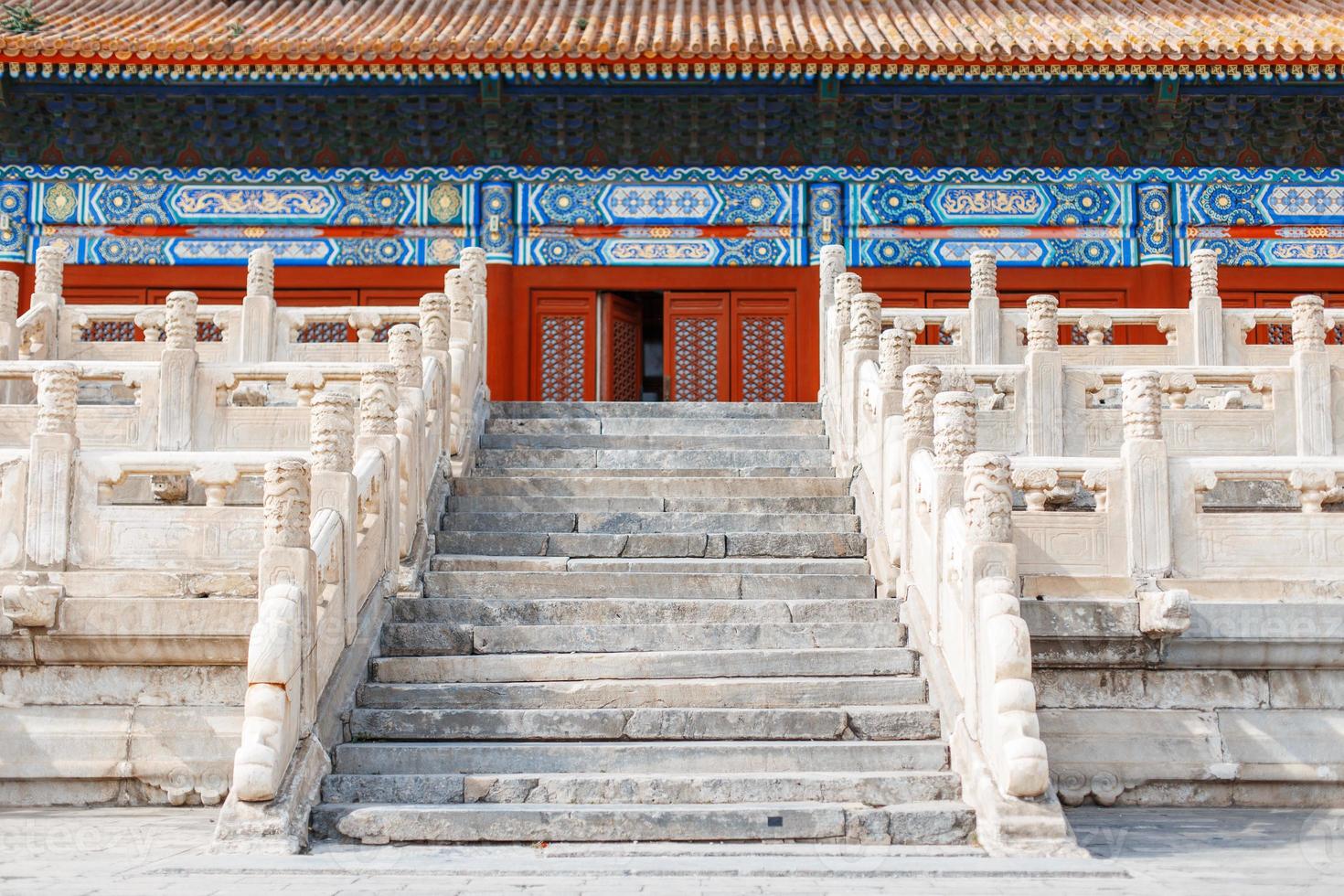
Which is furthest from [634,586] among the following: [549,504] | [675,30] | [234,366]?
[675,30]

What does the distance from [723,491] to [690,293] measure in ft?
19.2

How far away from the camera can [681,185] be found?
15727 mm

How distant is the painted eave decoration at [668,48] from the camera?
1431 cm

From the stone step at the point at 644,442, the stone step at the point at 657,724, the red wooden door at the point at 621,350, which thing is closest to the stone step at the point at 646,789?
the stone step at the point at 657,724

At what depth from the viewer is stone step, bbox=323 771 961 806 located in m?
6.80

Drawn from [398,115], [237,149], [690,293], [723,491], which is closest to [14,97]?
[237,149]

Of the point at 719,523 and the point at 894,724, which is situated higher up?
the point at 719,523

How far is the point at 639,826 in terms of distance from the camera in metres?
6.56

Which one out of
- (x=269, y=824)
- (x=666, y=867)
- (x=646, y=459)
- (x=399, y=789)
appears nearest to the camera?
(x=666, y=867)

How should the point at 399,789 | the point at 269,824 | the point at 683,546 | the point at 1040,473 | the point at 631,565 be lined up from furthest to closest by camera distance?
1. the point at 683,546
2. the point at 631,565
3. the point at 1040,473
4. the point at 399,789
5. the point at 269,824

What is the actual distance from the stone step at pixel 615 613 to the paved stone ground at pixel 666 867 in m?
1.77

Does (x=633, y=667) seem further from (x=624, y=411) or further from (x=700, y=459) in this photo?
(x=624, y=411)

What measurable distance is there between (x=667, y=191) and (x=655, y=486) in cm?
643

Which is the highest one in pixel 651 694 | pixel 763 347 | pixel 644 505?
pixel 763 347
